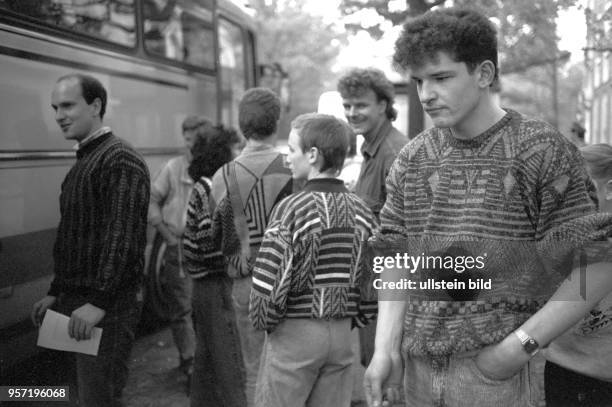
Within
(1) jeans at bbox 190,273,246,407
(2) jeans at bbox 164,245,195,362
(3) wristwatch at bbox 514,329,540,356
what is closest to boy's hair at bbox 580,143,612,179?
(3) wristwatch at bbox 514,329,540,356

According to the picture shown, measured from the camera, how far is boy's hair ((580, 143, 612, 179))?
3160 millimetres

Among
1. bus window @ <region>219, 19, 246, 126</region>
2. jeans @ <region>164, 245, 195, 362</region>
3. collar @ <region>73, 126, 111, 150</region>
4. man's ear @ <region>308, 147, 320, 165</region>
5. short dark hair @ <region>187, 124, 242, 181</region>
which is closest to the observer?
man's ear @ <region>308, 147, 320, 165</region>

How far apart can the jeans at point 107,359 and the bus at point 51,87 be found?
1296 millimetres

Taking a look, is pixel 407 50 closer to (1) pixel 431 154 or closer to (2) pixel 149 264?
(1) pixel 431 154

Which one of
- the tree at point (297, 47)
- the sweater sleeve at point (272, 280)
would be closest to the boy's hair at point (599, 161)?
the sweater sleeve at point (272, 280)

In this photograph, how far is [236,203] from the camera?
→ 13.5 ft

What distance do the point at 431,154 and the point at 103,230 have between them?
6.30 ft

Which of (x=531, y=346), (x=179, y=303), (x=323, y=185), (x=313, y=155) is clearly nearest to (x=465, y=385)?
(x=531, y=346)

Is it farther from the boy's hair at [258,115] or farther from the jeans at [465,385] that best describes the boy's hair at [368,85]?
the jeans at [465,385]

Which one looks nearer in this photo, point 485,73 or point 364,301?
point 485,73

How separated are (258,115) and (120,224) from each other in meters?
1.18

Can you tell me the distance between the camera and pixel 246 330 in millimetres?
4191

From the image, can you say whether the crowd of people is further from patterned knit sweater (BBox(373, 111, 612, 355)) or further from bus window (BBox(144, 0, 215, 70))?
bus window (BBox(144, 0, 215, 70))

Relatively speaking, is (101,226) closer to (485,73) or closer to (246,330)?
(246,330)
